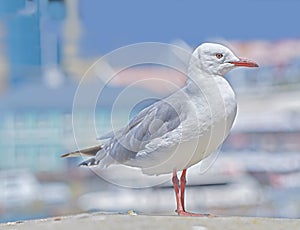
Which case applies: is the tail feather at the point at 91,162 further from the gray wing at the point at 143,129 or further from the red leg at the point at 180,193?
the red leg at the point at 180,193

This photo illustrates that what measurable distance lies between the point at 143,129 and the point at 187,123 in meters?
0.11

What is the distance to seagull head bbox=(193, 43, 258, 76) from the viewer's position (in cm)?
148

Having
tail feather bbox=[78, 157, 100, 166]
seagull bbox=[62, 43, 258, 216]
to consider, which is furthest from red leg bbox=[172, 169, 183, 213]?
tail feather bbox=[78, 157, 100, 166]

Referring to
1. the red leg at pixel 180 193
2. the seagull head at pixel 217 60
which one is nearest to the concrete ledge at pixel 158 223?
the red leg at pixel 180 193

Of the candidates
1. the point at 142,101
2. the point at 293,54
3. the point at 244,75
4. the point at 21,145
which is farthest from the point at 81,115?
the point at 293,54

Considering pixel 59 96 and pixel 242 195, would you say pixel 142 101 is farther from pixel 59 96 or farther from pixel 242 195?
pixel 59 96

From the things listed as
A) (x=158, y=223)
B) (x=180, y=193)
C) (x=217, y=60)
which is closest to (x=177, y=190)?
(x=180, y=193)

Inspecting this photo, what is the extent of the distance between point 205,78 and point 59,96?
6877 mm

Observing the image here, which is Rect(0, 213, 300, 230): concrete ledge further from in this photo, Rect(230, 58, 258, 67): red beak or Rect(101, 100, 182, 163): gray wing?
Rect(230, 58, 258, 67): red beak

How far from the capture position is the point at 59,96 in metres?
8.27

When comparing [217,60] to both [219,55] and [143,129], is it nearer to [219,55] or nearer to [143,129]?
[219,55]

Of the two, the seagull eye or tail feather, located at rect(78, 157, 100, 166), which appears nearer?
the seagull eye

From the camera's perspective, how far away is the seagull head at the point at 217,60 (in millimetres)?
1483

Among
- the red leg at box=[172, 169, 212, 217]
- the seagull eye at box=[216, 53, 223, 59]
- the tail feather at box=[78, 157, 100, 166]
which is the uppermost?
the seagull eye at box=[216, 53, 223, 59]
